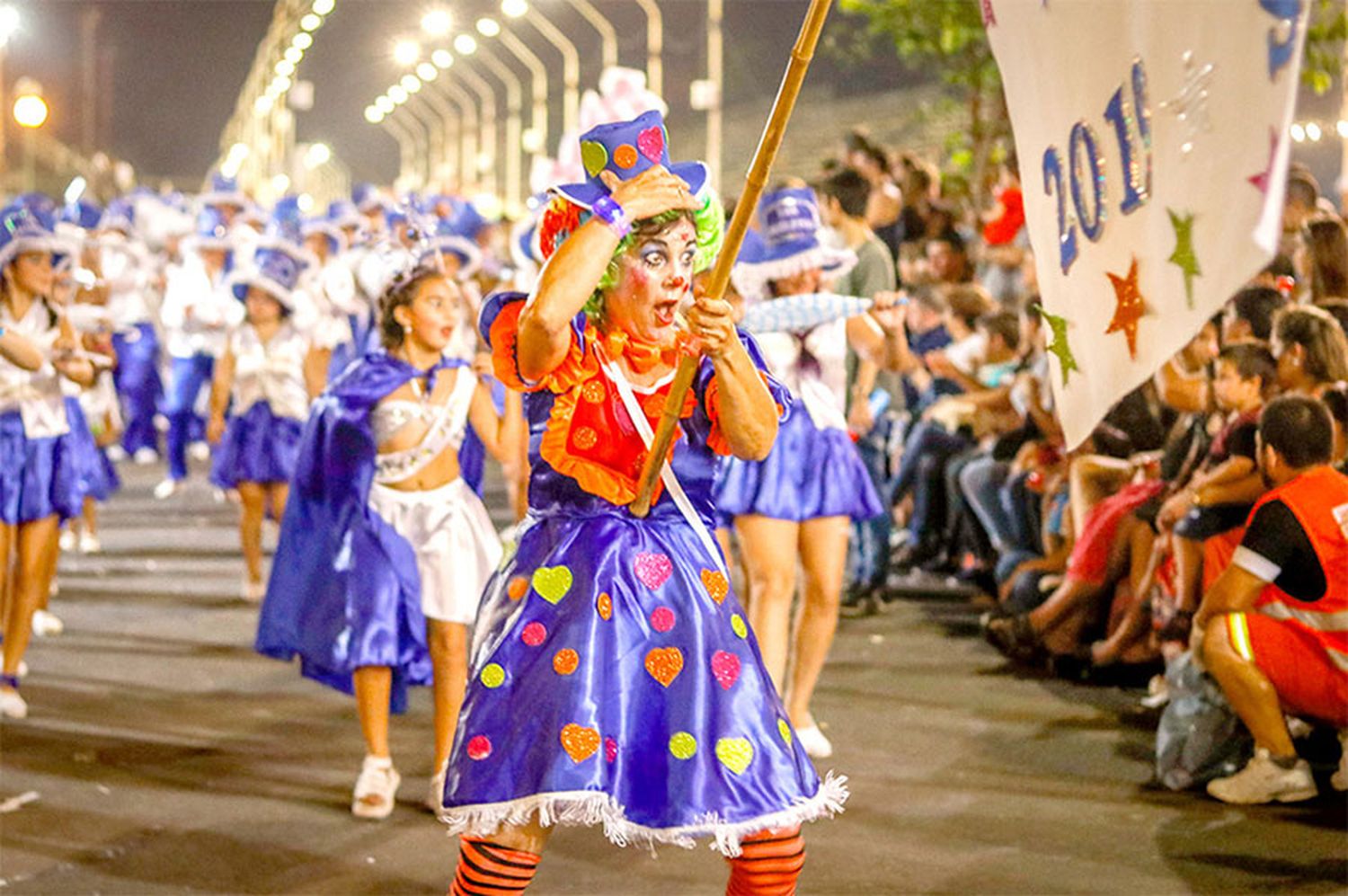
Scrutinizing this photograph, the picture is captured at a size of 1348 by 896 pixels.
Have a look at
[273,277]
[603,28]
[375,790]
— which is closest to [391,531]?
[375,790]

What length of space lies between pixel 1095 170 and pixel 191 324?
1405cm

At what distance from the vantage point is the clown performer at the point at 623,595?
11.5ft

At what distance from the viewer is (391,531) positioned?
236 inches

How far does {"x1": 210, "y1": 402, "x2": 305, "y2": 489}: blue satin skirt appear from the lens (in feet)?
34.1

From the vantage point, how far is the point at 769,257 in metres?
6.78

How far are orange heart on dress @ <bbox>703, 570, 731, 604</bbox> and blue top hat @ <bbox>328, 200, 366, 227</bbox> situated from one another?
11.7 m

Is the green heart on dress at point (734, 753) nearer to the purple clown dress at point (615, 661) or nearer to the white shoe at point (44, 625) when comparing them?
the purple clown dress at point (615, 661)

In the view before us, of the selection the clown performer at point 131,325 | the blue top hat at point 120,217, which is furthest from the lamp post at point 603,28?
the clown performer at point 131,325

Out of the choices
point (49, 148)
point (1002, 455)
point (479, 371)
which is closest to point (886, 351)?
point (479, 371)

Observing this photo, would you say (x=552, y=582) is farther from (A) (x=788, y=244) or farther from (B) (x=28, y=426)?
(B) (x=28, y=426)

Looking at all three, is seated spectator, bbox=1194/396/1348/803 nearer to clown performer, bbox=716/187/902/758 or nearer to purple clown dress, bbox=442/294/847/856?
clown performer, bbox=716/187/902/758

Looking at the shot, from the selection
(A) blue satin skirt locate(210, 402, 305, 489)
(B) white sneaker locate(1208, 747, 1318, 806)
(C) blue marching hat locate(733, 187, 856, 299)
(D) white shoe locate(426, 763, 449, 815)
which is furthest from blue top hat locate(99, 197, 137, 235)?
(B) white sneaker locate(1208, 747, 1318, 806)

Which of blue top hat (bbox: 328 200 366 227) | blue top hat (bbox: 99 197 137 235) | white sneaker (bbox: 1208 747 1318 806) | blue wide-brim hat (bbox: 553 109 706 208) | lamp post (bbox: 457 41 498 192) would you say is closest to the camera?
blue wide-brim hat (bbox: 553 109 706 208)

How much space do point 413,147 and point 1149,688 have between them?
60416mm
